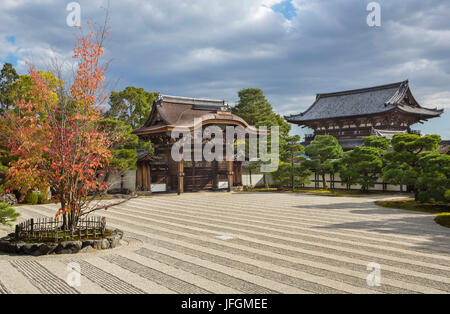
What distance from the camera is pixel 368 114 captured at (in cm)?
3566

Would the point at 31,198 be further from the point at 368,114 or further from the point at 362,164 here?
the point at 368,114

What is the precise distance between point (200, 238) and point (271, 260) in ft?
9.72

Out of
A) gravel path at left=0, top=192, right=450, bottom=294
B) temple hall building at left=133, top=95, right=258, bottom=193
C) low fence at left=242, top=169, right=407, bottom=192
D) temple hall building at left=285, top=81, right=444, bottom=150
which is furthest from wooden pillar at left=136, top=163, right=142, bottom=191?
temple hall building at left=285, top=81, right=444, bottom=150

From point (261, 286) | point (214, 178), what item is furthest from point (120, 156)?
point (261, 286)

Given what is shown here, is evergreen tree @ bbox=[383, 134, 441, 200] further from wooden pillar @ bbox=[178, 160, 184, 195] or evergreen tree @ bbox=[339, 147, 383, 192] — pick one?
wooden pillar @ bbox=[178, 160, 184, 195]

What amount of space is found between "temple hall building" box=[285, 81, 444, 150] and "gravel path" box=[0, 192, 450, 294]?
2546 centimetres

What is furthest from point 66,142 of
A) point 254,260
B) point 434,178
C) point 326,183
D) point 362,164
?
point 326,183

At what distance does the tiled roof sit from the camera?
35.9m

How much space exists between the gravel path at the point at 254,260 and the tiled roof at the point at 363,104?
86.9ft

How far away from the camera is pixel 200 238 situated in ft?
32.0

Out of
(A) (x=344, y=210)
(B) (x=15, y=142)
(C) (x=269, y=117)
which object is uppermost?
(C) (x=269, y=117)

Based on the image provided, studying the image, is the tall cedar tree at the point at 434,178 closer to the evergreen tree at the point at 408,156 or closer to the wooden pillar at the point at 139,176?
the evergreen tree at the point at 408,156

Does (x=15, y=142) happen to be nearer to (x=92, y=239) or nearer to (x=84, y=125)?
(x=84, y=125)

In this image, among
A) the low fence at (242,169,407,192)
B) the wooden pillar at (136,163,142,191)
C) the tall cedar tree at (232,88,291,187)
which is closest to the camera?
the wooden pillar at (136,163,142,191)
